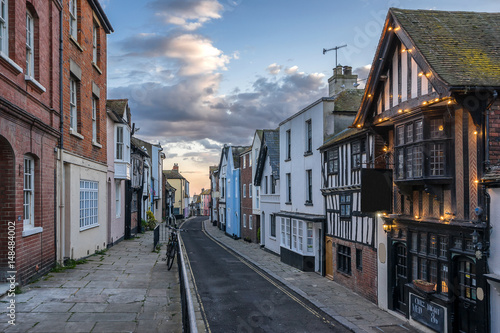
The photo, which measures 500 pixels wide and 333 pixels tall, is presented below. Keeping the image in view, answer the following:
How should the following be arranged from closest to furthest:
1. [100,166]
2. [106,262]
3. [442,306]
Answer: [442,306] → [106,262] → [100,166]

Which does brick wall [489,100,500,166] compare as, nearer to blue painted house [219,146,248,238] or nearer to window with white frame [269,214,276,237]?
window with white frame [269,214,276,237]

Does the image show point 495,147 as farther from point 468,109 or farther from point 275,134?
point 275,134

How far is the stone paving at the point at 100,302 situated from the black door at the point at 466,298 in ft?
22.9

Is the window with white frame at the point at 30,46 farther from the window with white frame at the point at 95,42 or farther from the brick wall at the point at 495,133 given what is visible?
the brick wall at the point at 495,133

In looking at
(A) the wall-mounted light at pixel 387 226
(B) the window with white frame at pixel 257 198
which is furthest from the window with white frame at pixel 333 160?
(B) the window with white frame at pixel 257 198

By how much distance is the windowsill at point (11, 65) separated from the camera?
9.94 meters

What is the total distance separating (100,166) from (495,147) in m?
16.4

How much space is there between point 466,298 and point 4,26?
13.2 metres

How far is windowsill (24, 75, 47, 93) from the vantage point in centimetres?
1144

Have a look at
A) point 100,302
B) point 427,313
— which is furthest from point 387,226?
point 100,302

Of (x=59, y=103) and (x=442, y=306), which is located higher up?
(x=59, y=103)

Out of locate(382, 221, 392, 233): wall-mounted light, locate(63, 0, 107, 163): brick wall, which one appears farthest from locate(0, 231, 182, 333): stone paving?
locate(382, 221, 392, 233): wall-mounted light

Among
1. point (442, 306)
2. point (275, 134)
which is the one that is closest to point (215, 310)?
point (442, 306)

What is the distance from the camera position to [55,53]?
45.9ft
